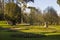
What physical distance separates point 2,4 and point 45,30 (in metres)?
1.54

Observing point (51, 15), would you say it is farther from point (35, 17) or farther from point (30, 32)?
point (30, 32)

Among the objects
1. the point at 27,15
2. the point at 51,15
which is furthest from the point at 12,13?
the point at 51,15

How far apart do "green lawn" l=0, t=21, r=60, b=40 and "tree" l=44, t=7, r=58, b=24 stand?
0.52 feet

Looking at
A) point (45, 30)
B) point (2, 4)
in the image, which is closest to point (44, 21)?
point (45, 30)

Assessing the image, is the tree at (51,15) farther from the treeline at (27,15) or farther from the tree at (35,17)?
the tree at (35,17)

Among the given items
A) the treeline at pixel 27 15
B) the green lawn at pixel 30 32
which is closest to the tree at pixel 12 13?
the treeline at pixel 27 15

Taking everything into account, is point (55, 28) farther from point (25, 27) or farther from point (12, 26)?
point (12, 26)

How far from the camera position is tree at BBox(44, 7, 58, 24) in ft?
15.6

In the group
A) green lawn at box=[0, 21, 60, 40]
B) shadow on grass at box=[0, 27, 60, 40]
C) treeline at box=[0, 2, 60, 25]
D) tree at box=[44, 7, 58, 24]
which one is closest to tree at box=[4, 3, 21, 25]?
treeline at box=[0, 2, 60, 25]

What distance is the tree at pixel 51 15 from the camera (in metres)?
4.76

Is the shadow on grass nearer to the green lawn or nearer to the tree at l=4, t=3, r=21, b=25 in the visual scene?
the green lawn

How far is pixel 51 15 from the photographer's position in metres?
4.78

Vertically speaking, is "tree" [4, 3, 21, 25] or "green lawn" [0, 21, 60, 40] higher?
"tree" [4, 3, 21, 25]

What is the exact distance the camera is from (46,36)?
4805 millimetres
